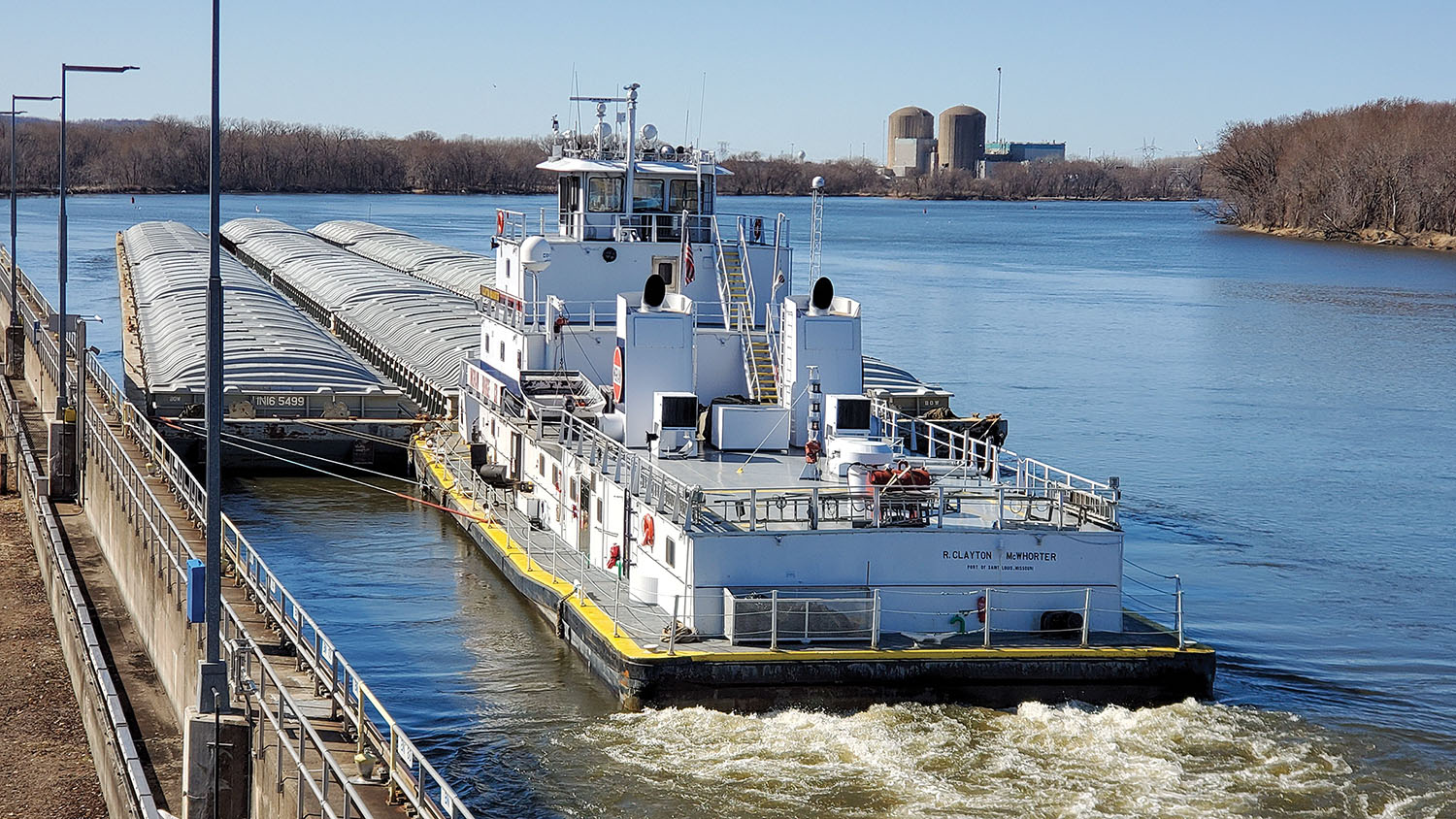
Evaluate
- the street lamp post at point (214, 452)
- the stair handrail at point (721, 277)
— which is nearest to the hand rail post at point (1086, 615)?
the stair handrail at point (721, 277)

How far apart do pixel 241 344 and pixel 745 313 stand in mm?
17826

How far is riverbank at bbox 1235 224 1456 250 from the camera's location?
118 metres

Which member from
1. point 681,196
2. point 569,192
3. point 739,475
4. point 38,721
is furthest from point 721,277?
point 38,721

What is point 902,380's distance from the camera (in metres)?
39.7

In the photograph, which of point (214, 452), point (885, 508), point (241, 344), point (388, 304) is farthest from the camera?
point (388, 304)

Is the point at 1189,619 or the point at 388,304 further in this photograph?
the point at 388,304

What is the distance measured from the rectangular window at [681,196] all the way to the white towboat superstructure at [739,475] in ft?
0.13

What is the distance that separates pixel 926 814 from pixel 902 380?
76.6ft

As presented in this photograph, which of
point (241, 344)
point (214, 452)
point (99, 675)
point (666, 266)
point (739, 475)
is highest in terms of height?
point (666, 266)

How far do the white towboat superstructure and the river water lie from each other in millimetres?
895

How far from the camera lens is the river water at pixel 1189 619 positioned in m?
17.8

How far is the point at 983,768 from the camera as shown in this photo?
18.0 m

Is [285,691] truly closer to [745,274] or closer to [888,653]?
[888,653]

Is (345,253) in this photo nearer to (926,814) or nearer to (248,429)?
(248,429)
